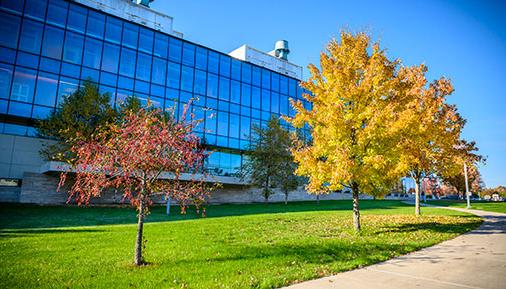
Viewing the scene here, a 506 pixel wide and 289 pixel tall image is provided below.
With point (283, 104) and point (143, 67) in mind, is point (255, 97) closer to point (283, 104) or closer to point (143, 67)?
point (283, 104)

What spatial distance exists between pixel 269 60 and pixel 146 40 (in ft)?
67.6

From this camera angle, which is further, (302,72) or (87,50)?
(302,72)

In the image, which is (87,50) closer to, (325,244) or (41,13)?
(41,13)

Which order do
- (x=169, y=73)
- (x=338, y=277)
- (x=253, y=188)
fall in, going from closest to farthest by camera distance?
(x=338, y=277) → (x=169, y=73) → (x=253, y=188)

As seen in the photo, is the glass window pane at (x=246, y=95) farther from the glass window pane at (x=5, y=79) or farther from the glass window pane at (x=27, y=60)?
the glass window pane at (x=5, y=79)

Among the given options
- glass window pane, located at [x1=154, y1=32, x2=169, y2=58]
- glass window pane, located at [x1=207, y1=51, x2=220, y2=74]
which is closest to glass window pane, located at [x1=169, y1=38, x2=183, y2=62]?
glass window pane, located at [x1=154, y1=32, x2=169, y2=58]

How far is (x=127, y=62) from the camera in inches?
1305

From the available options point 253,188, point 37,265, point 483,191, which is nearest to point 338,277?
point 37,265

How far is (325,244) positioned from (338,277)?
3.27m

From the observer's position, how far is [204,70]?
38.9 m

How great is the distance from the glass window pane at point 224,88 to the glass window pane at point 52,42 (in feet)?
59.9

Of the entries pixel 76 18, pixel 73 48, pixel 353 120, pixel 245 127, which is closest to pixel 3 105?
pixel 73 48

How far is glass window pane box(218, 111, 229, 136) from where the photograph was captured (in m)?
38.5

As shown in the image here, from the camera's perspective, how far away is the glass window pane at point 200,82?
124 ft
